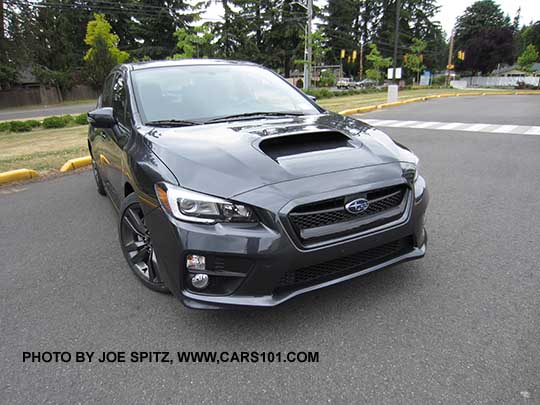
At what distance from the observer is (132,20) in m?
46.8

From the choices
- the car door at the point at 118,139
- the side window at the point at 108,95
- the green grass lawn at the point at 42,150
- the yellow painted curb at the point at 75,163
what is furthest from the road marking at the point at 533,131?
the green grass lawn at the point at 42,150

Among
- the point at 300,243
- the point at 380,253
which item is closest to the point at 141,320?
the point at 300,243

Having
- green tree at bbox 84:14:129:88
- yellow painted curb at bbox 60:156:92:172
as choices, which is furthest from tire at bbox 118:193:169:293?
green tree at bbox 84:14:129:88

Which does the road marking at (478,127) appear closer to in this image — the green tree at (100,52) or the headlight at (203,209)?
the headlight at (203,209)

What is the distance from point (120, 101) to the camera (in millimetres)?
3627

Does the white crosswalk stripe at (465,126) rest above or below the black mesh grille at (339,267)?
below

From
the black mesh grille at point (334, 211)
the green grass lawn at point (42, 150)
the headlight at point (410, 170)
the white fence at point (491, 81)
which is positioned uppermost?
the headlight at point (410, 170)

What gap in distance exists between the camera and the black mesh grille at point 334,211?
7.13 ft

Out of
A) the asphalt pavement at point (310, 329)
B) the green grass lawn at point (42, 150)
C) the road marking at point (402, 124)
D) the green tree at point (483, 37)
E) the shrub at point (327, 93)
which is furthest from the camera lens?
the green tree at point (483, 37)

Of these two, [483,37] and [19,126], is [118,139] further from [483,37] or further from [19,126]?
[483,37]

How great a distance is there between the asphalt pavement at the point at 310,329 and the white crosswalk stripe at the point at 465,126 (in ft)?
22.5

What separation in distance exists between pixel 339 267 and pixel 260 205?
25.6 inches

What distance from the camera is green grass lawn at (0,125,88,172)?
704 centimetres

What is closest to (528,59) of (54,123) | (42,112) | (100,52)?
(100,52)
